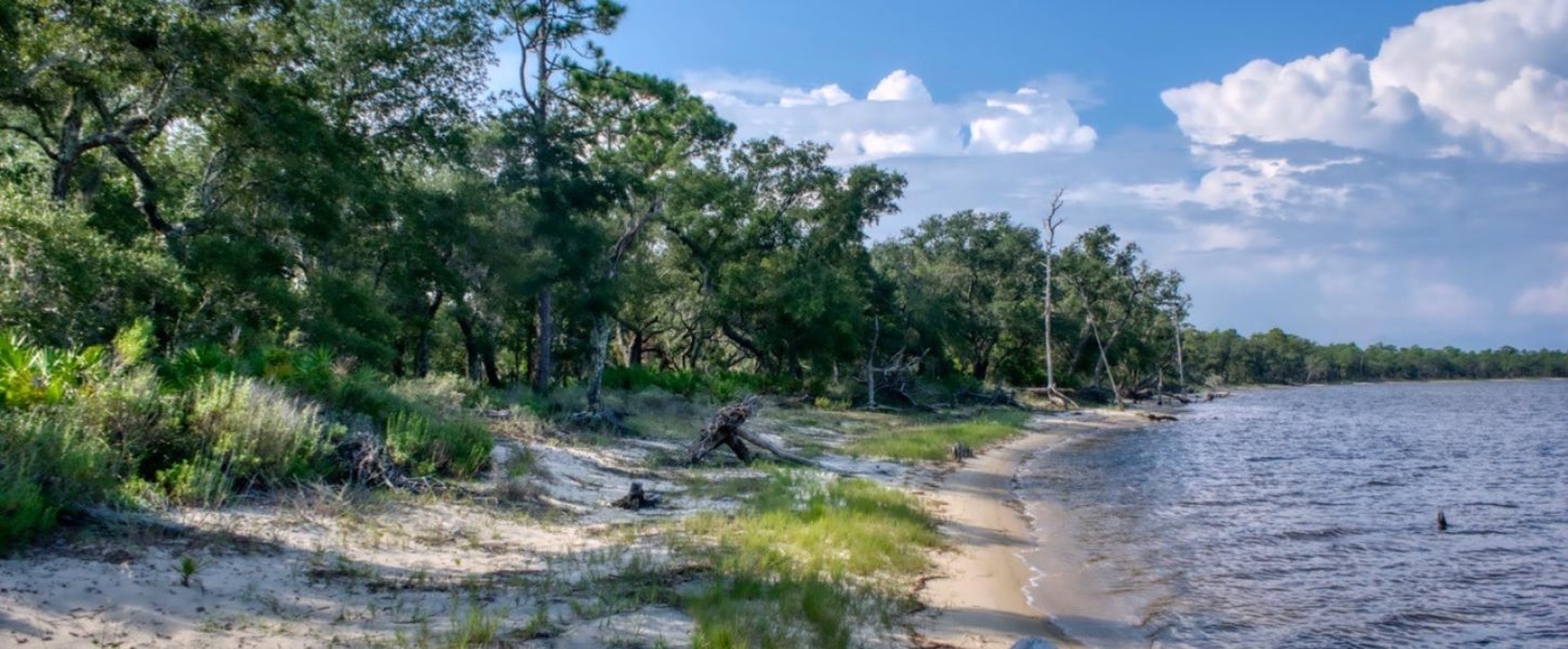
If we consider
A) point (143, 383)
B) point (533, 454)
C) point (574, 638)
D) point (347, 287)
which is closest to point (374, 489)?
point (143, 383)

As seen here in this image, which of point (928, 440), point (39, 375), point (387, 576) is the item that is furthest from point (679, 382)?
point (387, 576)

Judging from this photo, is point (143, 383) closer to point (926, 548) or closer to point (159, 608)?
point (159, 608)

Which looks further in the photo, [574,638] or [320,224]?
[320,224]

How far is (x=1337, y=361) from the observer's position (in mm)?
148500

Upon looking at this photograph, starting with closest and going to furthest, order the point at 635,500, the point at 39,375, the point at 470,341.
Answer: the point at 39,375 → the point at 635,500 → the point at 470,341

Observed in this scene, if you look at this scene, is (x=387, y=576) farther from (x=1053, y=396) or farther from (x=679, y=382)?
(x=1053, y=396)

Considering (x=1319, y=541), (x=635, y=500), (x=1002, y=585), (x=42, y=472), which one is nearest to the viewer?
(x=42, y=472)

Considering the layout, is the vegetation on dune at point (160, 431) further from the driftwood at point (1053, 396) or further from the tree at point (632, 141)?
the driftwood at point (1053, 396)

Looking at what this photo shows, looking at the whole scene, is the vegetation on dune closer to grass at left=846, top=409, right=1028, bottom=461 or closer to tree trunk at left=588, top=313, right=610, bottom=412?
tree trunk at left=588, top=313, right=610, bottom=412

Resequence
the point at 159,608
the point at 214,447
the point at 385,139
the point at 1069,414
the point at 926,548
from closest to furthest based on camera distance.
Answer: the point at 159,608
the point at 214,447
the point at 926,548
the point at 385,139
the point at 1069,414

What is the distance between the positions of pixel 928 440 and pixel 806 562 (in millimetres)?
15963

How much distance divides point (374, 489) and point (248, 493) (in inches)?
53.3

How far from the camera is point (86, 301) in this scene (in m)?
12.9

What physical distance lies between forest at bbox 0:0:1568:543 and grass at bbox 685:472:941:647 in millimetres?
4309
